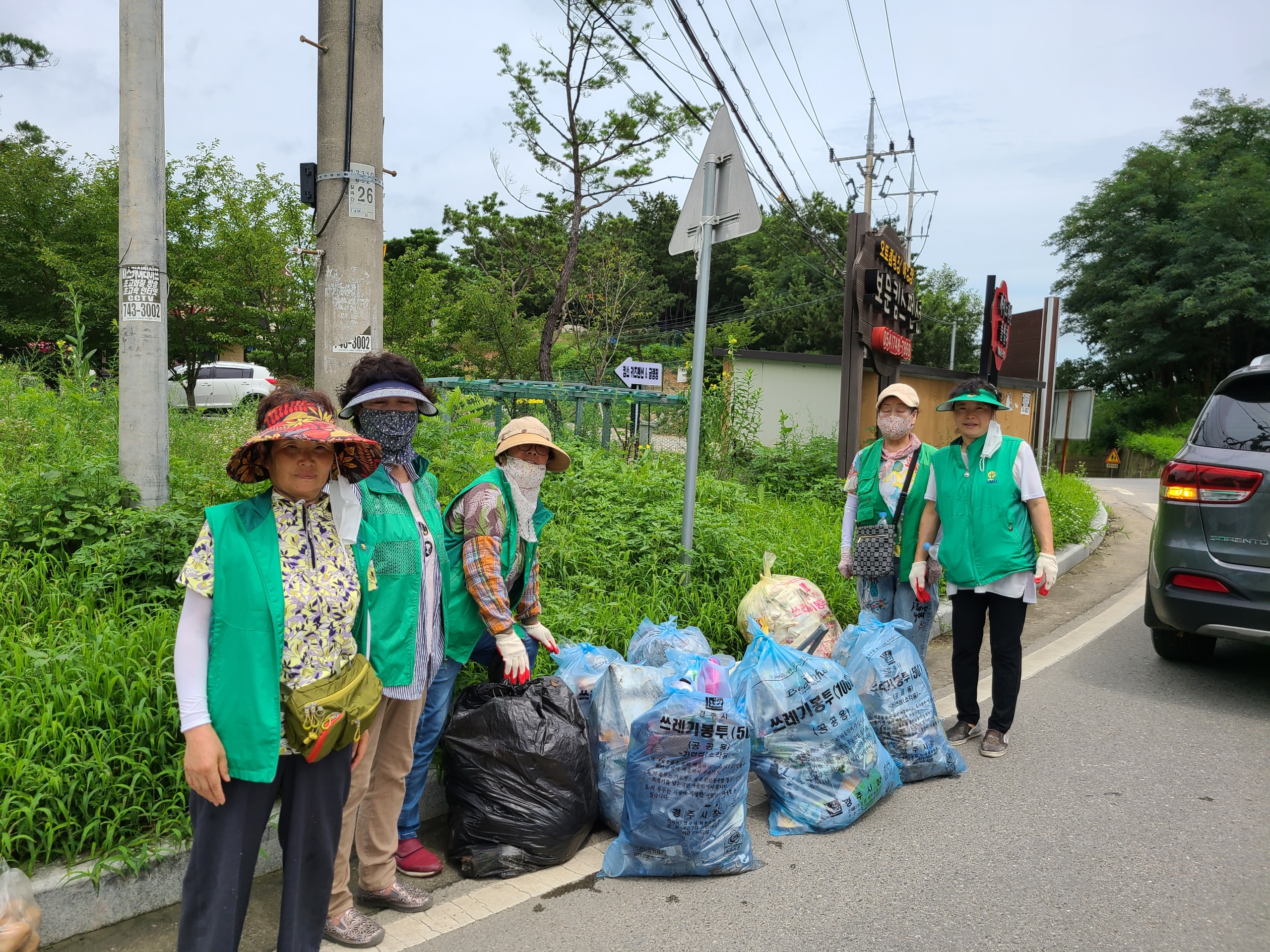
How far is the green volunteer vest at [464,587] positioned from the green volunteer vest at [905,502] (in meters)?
2.07

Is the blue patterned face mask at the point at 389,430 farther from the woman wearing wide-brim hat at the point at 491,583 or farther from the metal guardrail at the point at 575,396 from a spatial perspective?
the metal guardrail at the point at 575,396

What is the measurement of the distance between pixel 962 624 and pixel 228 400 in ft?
69.3

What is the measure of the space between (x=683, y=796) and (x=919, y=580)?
6.28 feet

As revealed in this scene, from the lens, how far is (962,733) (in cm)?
431

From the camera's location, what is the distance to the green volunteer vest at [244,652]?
1.99 metres

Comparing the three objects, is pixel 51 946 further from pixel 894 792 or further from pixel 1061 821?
pixel 1061 821

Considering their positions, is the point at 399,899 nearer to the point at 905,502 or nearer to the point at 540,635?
the point at 540,635

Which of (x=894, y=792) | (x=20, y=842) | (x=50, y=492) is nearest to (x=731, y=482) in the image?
(x=894, y=792)

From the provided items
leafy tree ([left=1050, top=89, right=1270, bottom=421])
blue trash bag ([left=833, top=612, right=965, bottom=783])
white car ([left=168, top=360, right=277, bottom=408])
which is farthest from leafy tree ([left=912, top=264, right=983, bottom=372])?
blue trash bag ([left=833, top=612, right=965, bottom=783])

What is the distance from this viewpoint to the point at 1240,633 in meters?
4.67

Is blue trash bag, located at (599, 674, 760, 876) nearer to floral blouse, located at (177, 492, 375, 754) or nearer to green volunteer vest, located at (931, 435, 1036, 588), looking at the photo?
floral blouse, located at (177, 492, 375, 754)

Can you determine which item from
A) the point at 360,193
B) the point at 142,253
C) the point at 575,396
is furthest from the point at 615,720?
the point at 575,396

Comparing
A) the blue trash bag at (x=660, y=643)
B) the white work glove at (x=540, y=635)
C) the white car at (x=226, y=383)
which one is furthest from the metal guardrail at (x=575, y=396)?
the white car at (x=226, y=383)

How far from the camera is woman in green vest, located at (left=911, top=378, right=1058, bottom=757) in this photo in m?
4.08
